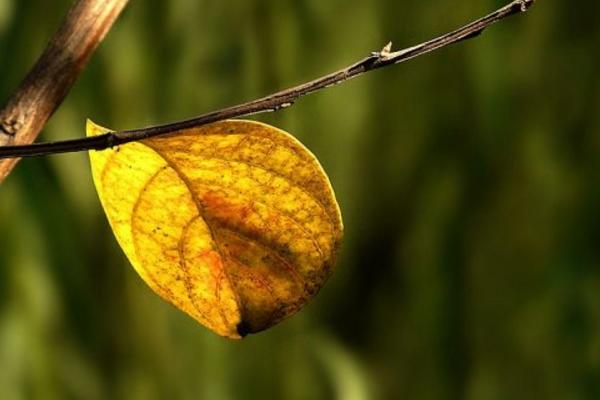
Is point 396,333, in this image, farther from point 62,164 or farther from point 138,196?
point 138,196

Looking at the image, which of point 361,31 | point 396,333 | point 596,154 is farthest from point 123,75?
point 596,154

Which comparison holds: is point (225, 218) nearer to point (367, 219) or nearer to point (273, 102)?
point (273, 102)

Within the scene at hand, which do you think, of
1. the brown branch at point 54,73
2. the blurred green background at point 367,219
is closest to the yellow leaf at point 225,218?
the brown branch at point 54,73

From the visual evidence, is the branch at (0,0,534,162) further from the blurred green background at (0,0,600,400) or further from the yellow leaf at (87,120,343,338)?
the blurred green background at (0,0,600,400)

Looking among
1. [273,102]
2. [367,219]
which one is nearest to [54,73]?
[273,102]

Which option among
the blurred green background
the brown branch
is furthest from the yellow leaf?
the blurred green background
